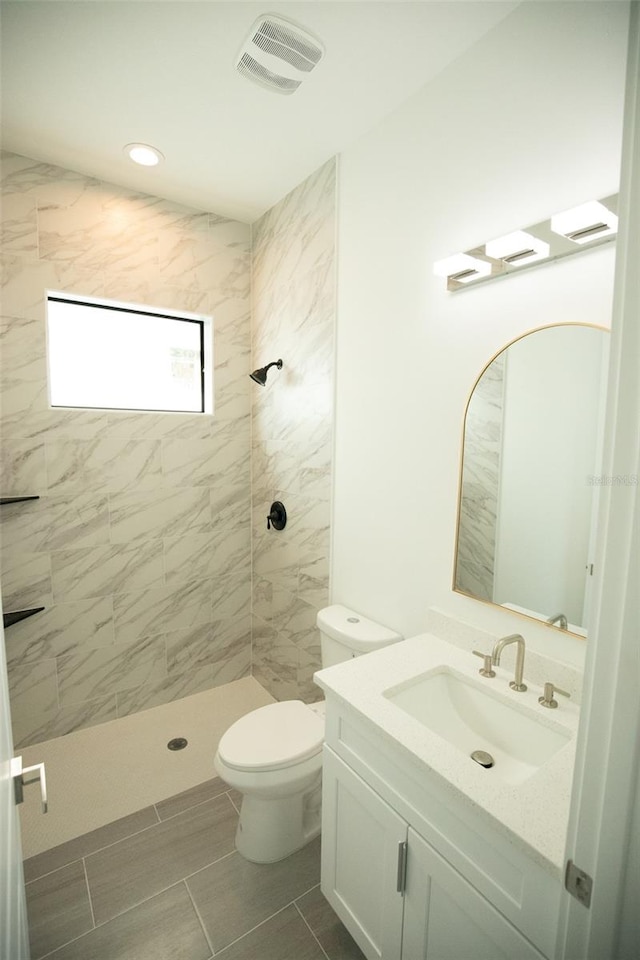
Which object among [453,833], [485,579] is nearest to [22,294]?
[485,579]

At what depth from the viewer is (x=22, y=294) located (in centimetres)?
205

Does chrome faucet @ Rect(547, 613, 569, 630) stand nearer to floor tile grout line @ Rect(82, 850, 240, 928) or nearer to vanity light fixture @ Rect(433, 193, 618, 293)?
vanity light fixture @ Rect(433, 193, 618, 293)

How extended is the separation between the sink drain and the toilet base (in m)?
0.70

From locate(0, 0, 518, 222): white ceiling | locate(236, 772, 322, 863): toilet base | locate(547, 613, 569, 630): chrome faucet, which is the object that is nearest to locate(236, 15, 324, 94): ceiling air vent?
locate(0, 0, 518, 222): white ceiling

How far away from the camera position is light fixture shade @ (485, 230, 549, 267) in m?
1.22

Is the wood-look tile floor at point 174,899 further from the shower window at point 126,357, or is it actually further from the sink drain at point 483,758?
the shower window at point 126,357

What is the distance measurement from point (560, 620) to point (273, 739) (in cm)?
115

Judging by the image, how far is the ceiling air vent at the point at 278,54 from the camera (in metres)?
1.33

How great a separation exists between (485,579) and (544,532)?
259 millimetres

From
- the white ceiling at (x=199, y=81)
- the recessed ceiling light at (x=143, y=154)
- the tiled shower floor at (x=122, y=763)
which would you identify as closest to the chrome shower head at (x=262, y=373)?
the white ceiling at (x=199, y=81)

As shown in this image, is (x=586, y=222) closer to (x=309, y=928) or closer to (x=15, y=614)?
(x=309, y=928)

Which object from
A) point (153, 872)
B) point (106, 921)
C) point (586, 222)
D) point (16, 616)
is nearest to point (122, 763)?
point (153, 872)

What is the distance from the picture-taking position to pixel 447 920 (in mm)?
971

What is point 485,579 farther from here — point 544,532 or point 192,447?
point 192,447
